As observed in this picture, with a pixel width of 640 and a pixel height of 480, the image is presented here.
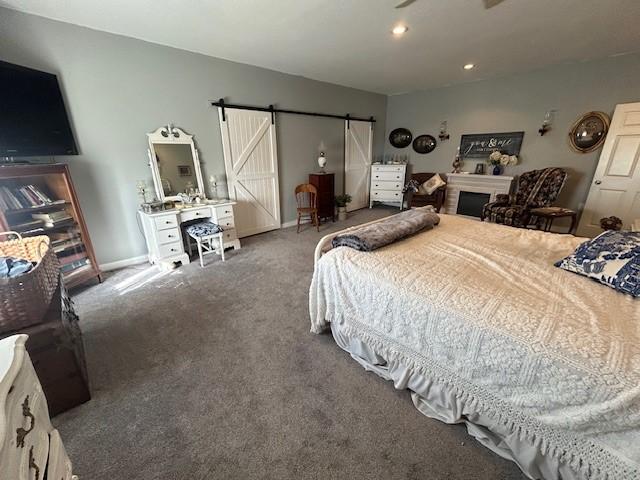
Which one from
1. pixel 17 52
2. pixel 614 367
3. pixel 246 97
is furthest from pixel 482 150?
pixel 17 52

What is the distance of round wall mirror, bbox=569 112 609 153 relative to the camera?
3.67 m

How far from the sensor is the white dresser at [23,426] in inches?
19.3

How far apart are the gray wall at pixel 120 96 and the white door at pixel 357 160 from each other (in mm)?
1817

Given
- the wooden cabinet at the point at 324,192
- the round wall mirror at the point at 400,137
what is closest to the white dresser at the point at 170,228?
the wooden cabinet at the point at 324,192

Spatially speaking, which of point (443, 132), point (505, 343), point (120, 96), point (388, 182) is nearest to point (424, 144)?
point (443, 132)

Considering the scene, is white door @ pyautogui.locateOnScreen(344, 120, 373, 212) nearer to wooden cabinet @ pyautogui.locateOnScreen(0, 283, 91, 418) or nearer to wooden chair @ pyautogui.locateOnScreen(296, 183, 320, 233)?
wooden chair @ pyautogui.locateOnScreen(296, 183, 320, 233)

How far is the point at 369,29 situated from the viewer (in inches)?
103

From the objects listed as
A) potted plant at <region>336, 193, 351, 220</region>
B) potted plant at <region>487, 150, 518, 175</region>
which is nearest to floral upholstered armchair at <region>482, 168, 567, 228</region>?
potted plant at <region>487, 150, 518, 175</region>

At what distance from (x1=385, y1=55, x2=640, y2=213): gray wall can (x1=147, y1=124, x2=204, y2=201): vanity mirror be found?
4.60m

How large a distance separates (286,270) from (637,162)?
4.76 m

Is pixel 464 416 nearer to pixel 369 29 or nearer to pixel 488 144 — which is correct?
pixel 369 29

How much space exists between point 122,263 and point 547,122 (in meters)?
6.47

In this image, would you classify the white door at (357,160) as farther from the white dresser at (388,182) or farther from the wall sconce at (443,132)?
the wall sconce at (443,132)

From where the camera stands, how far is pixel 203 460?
3.91 ft
